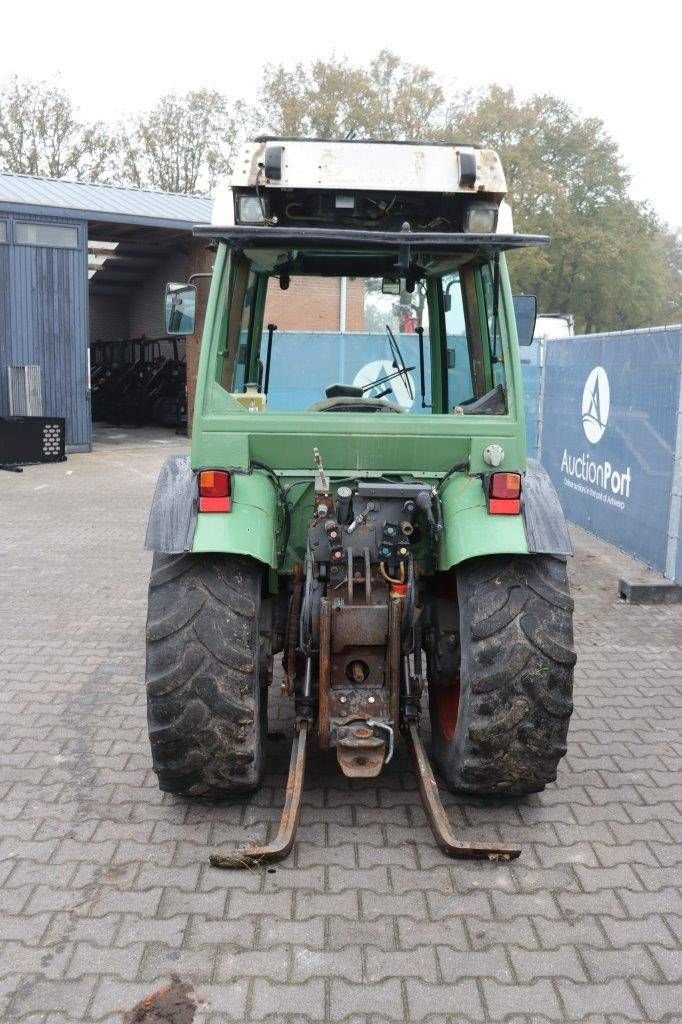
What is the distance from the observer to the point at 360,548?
3.55 metres

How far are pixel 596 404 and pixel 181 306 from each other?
5.65 m

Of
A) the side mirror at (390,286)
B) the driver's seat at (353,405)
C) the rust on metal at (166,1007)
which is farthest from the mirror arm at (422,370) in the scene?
the rust on metal at (166,1007)

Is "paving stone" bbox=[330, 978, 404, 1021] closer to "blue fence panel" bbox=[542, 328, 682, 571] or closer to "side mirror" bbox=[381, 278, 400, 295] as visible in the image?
"side mirror" bbox=[381, 278, 400, 295]

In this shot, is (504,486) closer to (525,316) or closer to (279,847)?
(525,316)

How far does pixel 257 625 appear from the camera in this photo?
3512 mm

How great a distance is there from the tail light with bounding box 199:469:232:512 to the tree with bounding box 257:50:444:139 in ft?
104

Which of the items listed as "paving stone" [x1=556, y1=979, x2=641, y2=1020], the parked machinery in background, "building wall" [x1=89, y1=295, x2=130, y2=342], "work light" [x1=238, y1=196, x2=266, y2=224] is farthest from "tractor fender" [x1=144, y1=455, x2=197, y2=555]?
"building wall" [x1=89, y1=295, x2=130, y2=342]

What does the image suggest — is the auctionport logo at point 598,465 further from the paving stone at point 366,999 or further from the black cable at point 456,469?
the paving stone at point 366,999

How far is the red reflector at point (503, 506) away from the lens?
11.5 feet

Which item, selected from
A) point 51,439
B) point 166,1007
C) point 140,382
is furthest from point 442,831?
point 140,382

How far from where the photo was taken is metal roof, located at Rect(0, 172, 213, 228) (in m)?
15.7

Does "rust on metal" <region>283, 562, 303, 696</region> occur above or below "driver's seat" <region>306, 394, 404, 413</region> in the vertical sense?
below

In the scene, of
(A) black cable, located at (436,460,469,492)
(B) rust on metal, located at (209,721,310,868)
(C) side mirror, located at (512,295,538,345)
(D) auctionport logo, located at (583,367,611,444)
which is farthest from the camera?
(D) auctionport logo, located at (583,367,611,444)

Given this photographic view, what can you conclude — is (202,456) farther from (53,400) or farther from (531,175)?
(531,175)
